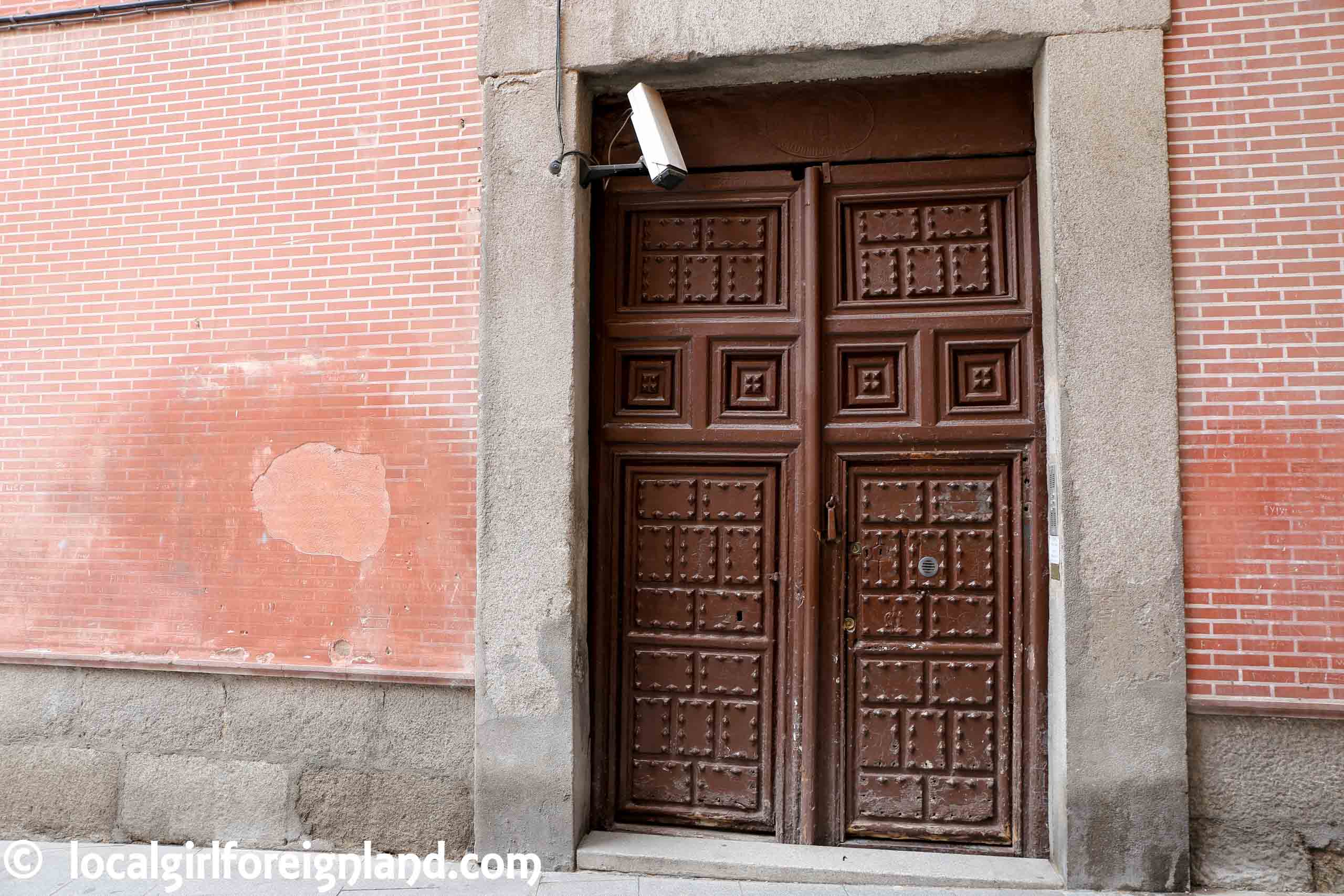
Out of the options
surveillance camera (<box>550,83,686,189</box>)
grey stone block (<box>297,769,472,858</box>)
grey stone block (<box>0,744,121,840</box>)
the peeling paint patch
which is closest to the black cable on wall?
surveillance camera (<box>550,83,686,189</box>)

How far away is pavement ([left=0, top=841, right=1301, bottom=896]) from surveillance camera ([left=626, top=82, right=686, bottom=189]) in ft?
10.5

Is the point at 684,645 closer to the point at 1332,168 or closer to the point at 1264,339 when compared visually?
the point at 1264,339

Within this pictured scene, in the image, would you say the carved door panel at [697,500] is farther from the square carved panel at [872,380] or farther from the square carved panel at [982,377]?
the square carved panel at [982,377]

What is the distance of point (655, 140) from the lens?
3.70 meters

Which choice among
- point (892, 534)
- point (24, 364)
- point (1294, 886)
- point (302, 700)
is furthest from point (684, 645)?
point (24, 364)

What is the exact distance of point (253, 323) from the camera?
13.3 ft

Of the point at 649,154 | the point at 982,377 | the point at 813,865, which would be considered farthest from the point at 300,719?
the point at 982,377

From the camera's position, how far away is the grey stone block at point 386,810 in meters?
3.75

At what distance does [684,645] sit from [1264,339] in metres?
2.93

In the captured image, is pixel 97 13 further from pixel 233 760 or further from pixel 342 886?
pixel 342 886

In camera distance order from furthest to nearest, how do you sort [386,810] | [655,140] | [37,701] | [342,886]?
[37,701]
[386,810]
[655,140]
[342,886]

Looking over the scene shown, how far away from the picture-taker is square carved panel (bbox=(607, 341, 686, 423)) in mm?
3959

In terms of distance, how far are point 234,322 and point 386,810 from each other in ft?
8.52

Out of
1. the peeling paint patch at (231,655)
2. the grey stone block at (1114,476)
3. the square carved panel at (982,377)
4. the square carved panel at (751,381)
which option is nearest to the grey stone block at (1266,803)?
the grey stone block at (1114,476)
